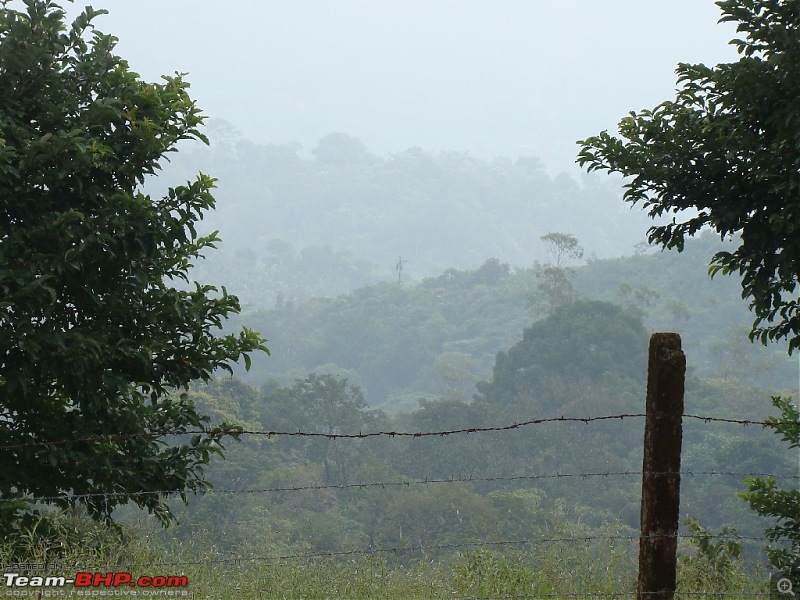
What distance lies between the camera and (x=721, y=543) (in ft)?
28.3

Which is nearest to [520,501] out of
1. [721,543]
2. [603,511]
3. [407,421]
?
[603,511]

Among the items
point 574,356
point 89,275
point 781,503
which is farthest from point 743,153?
point 574,356

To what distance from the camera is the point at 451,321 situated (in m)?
118

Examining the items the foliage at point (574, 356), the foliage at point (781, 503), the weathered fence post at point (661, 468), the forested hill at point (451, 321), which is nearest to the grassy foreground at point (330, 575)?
the weathered fence post at point (661, 468)

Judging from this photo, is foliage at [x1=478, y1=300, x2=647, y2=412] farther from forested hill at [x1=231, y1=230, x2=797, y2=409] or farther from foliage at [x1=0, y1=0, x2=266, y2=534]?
foliage at [x1=0, y1=0, x2=266, y2=534]

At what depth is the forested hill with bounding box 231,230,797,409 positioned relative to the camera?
9956 cm

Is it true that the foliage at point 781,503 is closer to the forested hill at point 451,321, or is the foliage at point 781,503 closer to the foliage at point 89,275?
the foliage at point 89,275

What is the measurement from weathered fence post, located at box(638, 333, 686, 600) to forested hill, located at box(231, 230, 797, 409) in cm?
9070

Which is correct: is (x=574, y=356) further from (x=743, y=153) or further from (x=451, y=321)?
(x=743, y=153)

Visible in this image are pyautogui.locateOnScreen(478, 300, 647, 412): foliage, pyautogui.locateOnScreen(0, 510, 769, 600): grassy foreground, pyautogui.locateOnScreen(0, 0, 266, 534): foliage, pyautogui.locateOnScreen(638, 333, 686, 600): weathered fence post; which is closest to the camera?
pyautogui.locateOnScreen(638, 333, 686, 600): weathered fence post

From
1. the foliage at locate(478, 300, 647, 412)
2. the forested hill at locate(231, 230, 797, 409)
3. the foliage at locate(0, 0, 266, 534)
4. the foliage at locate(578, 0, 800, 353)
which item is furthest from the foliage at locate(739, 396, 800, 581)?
the forested hill at locate(231, 230, 797, 409)

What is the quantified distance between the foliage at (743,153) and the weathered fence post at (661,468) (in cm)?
344

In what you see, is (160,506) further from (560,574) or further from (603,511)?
(603,511)

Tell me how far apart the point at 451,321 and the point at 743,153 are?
10920 cm
